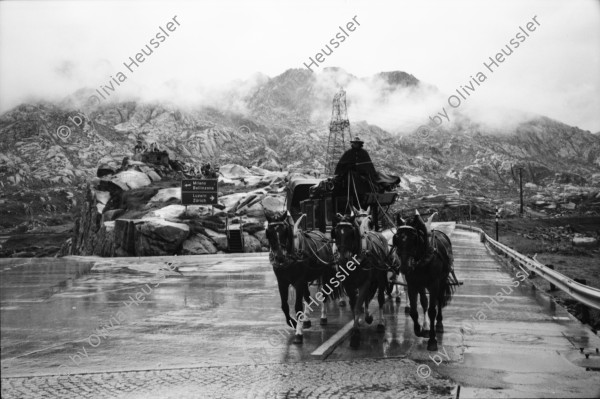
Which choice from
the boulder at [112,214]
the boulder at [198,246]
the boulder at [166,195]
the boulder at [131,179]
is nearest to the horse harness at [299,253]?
the boulder at [198,246]

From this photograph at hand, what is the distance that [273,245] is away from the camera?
900 centimetres

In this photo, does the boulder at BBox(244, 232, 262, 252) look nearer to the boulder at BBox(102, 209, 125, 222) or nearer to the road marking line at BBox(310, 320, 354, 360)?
the boulder at BBox(102, 209, 125, 222)

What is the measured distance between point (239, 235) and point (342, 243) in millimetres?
32208

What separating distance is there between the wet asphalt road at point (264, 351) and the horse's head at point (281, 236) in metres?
1.65

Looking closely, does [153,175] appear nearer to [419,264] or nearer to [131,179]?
[131,179]

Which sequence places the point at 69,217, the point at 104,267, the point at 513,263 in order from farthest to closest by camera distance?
1. the point at 69,217
2. the point at 104,267
3. the point at 513,263

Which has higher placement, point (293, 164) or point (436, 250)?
point (293, 164)

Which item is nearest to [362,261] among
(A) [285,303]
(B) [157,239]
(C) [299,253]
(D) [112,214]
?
(C) [299,253]

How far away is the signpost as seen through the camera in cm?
4166

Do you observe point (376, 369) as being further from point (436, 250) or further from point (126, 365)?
point (126, 365)

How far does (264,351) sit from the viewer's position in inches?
337

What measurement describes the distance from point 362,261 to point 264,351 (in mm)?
2355

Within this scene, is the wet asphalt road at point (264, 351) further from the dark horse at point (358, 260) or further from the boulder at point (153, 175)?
the boulder at point (153, 175)

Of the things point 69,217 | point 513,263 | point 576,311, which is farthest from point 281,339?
point 69,217
